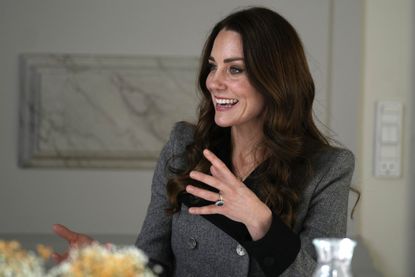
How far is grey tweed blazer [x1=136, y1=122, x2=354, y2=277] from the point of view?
2059 millimetres

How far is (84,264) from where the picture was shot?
3.35 ft

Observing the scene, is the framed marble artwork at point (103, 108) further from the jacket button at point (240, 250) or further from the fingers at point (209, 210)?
the fingers at point (209, 210)

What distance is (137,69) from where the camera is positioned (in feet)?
13.7

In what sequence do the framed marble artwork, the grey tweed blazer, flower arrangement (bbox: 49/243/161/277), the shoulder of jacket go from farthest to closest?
the framed marble artwork, the shoulder of jacket, the grey tweed blazer, flower arrangement (bbox: 49/243/161/277)

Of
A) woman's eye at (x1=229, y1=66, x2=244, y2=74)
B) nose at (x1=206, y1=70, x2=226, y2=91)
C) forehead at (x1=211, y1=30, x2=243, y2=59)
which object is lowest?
nose at (x1=206, y1=70, x2=226, y2=91)

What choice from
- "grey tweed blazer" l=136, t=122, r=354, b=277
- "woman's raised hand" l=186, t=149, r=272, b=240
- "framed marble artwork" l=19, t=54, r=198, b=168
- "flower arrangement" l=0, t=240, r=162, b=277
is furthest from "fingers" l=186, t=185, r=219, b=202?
"framed marble artwork" l=19, t=54, r=198, b=168

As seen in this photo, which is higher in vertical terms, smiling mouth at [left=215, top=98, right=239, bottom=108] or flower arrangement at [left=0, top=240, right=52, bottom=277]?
smiling mouth at [left=215, top=98, right=239, bottom=108]

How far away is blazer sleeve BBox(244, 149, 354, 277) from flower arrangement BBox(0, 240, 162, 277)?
2.62 ft

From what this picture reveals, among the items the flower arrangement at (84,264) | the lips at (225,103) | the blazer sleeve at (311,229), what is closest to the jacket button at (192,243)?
the blazer sleeve at (311,229)

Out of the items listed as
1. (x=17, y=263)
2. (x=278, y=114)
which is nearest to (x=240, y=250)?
(x=278, y=114)

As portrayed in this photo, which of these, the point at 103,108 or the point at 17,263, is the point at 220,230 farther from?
the point at 103,108

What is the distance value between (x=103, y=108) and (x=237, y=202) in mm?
2496

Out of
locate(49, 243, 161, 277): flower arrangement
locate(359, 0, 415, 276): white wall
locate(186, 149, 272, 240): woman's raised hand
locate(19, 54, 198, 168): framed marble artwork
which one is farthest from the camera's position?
locate(19, 54, 198, 168): framed marble artwork

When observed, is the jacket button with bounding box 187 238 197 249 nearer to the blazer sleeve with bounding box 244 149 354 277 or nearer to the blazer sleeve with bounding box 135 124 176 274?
the blazer sleeve with bounding box 135 124 176 274
